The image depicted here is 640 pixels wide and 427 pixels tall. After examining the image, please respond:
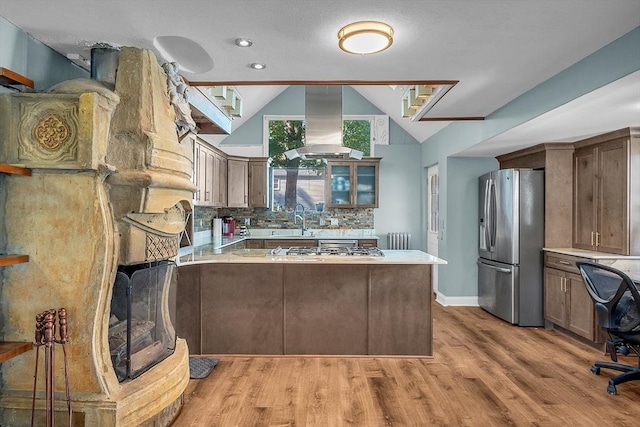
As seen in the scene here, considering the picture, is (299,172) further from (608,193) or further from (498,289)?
(608,193)

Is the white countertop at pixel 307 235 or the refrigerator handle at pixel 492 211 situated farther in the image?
the white countertop at pixel 307 235

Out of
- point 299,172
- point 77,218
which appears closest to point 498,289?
point 299,172

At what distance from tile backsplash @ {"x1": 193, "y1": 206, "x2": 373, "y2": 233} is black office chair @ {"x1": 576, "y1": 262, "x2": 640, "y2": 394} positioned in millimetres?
4047

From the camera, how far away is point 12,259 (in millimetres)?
1908

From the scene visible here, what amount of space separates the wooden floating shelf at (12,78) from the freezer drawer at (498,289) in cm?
482

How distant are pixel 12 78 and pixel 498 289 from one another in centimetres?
507

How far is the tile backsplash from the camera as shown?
6801mm

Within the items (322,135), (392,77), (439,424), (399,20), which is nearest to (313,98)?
(322,135)

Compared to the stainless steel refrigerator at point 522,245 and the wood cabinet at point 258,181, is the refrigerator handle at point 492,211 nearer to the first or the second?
the stainless steel refrigerator at point 522,245

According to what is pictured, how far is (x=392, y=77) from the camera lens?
10.1ft

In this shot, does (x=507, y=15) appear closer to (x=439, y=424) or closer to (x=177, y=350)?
(x=439, y=424)

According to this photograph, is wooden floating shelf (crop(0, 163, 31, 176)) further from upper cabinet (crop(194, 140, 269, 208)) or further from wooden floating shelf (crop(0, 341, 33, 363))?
upper cabinet (crop(194, 140, 269, 208))

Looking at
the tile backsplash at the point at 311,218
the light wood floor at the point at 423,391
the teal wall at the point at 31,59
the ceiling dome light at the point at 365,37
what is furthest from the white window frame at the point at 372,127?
the ceiling dome light at the point at 365,37

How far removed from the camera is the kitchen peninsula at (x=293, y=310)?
3617 millimetres
